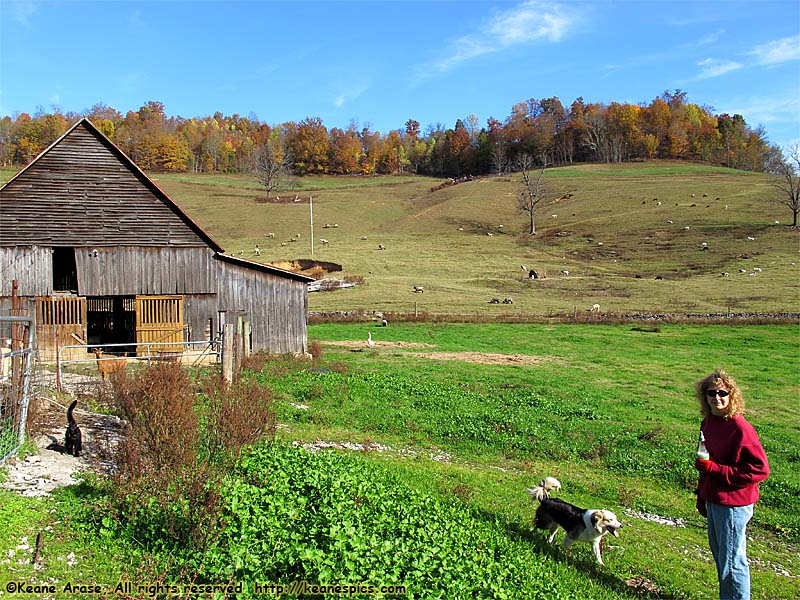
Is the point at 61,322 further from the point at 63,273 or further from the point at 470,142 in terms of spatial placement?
the point at 470,142

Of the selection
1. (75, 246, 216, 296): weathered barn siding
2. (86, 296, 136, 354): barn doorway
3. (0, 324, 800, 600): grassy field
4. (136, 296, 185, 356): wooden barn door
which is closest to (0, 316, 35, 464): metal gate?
(0, 324, 800, 600): grassy field

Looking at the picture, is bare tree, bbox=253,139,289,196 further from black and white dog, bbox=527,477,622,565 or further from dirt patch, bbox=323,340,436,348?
black and white dog, bbox=527,477,622,565

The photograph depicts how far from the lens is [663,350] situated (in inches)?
1094

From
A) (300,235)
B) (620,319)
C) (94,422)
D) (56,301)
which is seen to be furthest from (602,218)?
(94,422)

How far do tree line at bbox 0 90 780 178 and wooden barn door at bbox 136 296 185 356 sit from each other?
104m

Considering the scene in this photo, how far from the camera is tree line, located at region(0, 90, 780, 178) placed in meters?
135

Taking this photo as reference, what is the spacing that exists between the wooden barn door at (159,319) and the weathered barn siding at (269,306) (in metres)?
1.90

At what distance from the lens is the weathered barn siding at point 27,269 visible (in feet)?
75.0

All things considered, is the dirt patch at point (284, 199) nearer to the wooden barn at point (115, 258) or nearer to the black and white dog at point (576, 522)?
the wooden barn at point (115, 258)

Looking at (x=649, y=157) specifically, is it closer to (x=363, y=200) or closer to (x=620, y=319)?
(x=363, y=200)

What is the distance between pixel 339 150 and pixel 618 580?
146614 mm

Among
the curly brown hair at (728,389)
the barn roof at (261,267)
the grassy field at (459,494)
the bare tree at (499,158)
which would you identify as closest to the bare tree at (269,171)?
the bare tree at (499,158)

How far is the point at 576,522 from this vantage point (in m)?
7.42

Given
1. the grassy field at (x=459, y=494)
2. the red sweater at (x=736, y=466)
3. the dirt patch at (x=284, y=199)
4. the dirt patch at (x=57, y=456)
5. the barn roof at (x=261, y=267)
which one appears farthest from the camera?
the dirt patch at (x=284, y=199)
